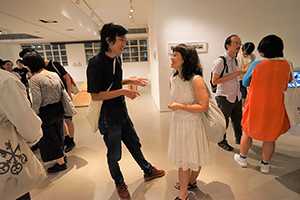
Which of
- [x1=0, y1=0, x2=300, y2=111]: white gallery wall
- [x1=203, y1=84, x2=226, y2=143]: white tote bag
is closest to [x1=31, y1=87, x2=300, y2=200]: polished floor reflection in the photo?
[x1=203, y1=84, x2=226, y2=143]: white tote bag

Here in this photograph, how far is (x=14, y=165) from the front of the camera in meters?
0.98

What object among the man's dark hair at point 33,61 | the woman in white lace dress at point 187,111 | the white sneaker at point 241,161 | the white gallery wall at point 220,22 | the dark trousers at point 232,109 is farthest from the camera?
the white gallery wall at point 220,22

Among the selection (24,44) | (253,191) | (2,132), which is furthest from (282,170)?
(24,44)

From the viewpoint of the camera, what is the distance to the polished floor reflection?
181 cm

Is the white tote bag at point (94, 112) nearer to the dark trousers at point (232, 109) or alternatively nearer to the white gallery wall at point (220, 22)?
the dark trousers at point (232, 109)

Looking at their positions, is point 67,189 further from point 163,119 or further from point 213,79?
point 163,119

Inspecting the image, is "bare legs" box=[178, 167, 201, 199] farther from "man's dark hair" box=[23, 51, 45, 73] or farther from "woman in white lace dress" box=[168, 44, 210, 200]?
"man's dark hair" box=[23, 51, 45, 73]

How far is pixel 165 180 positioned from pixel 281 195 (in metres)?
1.19

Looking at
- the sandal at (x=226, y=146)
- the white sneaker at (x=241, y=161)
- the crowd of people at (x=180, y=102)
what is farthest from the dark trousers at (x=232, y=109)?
the white sneaker at (x=241, y=161)

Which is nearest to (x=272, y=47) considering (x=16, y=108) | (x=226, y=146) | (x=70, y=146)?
(x=226, y=146)

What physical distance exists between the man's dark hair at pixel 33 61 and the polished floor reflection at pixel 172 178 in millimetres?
1378

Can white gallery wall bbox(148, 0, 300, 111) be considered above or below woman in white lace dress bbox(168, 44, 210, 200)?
above

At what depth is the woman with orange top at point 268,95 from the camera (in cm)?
179

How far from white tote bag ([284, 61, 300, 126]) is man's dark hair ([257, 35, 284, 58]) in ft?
1.34
